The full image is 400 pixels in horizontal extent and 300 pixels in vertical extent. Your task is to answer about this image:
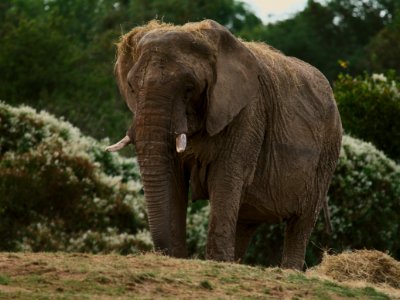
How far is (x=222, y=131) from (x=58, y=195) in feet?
25.7

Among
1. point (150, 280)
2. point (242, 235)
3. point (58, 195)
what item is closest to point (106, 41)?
point (58, 195)

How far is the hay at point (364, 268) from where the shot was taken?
12078mm

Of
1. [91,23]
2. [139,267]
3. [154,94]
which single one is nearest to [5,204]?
[154,94]

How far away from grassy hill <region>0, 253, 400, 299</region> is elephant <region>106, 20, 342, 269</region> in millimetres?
1156

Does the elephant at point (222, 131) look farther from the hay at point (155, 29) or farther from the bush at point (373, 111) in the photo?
the bush at point (373, 111)

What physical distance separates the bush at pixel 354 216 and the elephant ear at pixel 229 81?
24.7 feet

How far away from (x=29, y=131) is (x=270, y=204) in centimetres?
774

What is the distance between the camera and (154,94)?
1152 cm

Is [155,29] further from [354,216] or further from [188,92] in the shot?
[354,216]

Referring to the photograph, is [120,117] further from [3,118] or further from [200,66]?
[200,66]

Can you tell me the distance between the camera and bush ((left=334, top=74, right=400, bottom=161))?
2258 cm

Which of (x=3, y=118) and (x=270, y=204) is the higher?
(x=3, y=118)

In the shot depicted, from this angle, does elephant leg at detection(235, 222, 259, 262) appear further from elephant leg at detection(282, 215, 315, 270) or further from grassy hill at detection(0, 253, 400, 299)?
grassy hill at detection(0, 253, 400, 299)

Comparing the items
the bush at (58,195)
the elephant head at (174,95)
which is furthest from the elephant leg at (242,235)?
the bush at (58,195)
